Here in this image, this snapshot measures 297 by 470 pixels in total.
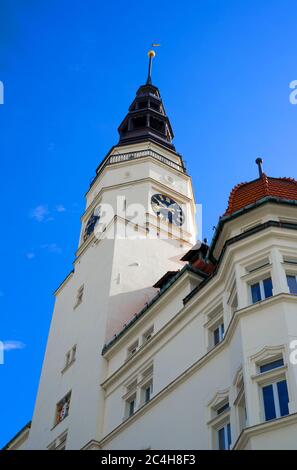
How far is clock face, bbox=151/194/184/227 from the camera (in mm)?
40841

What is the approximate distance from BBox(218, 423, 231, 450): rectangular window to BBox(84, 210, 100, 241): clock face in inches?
900

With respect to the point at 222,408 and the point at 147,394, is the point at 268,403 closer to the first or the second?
the point at 222,408

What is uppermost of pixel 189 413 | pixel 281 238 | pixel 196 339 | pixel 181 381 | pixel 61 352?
pixel 61 352

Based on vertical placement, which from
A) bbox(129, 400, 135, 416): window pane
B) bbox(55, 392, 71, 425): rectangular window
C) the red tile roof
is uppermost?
the red tile roof

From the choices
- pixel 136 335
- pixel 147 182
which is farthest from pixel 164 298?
A: pixel 147 182

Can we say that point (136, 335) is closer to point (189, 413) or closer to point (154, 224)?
point (189, 413)

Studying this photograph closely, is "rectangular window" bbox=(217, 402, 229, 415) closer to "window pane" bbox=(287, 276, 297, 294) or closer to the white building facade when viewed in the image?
the white building facade

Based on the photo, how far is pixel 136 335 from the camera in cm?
2777

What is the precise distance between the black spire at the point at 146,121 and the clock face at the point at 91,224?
29.1 feet

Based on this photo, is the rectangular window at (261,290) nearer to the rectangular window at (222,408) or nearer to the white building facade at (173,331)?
the white building facade at (173,331)

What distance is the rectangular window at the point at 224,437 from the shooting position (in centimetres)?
1841

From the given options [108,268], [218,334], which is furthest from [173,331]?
[108,268]

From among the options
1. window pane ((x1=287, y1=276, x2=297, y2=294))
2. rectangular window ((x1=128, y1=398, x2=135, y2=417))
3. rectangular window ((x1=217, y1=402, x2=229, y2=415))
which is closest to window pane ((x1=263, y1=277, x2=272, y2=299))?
window pane ((x1=287, y1=276, x2=297, y2=294))
